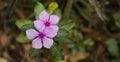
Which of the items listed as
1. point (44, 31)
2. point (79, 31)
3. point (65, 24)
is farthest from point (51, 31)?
point (79, 31)

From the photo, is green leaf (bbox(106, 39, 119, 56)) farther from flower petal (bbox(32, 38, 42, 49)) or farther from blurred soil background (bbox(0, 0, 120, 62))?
flower petal (bbox(32, 38, 42, 49))

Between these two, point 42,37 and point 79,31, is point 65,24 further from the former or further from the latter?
point 79,31

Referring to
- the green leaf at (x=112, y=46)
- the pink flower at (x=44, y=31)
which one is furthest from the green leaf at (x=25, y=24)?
the green leaf at (x=112, y=46)

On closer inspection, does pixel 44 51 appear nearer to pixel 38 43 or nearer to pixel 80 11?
pixel 80 11

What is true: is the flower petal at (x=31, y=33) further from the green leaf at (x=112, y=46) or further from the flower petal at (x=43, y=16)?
the green leaf at (x=112, y=46)

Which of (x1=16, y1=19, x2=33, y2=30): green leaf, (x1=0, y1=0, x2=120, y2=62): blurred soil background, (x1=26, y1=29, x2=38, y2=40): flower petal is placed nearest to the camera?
(x1=26, y1=29, x2=38, y2=40): flower petal

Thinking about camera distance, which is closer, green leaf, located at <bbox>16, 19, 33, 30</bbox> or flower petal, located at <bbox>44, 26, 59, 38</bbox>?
flower petal, located at <bbox>44, 26, 59, 38</bbox>

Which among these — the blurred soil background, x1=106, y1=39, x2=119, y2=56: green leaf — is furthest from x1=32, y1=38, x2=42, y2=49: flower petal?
x1=106, y1=39, x2=119, y2=56: green leaf
